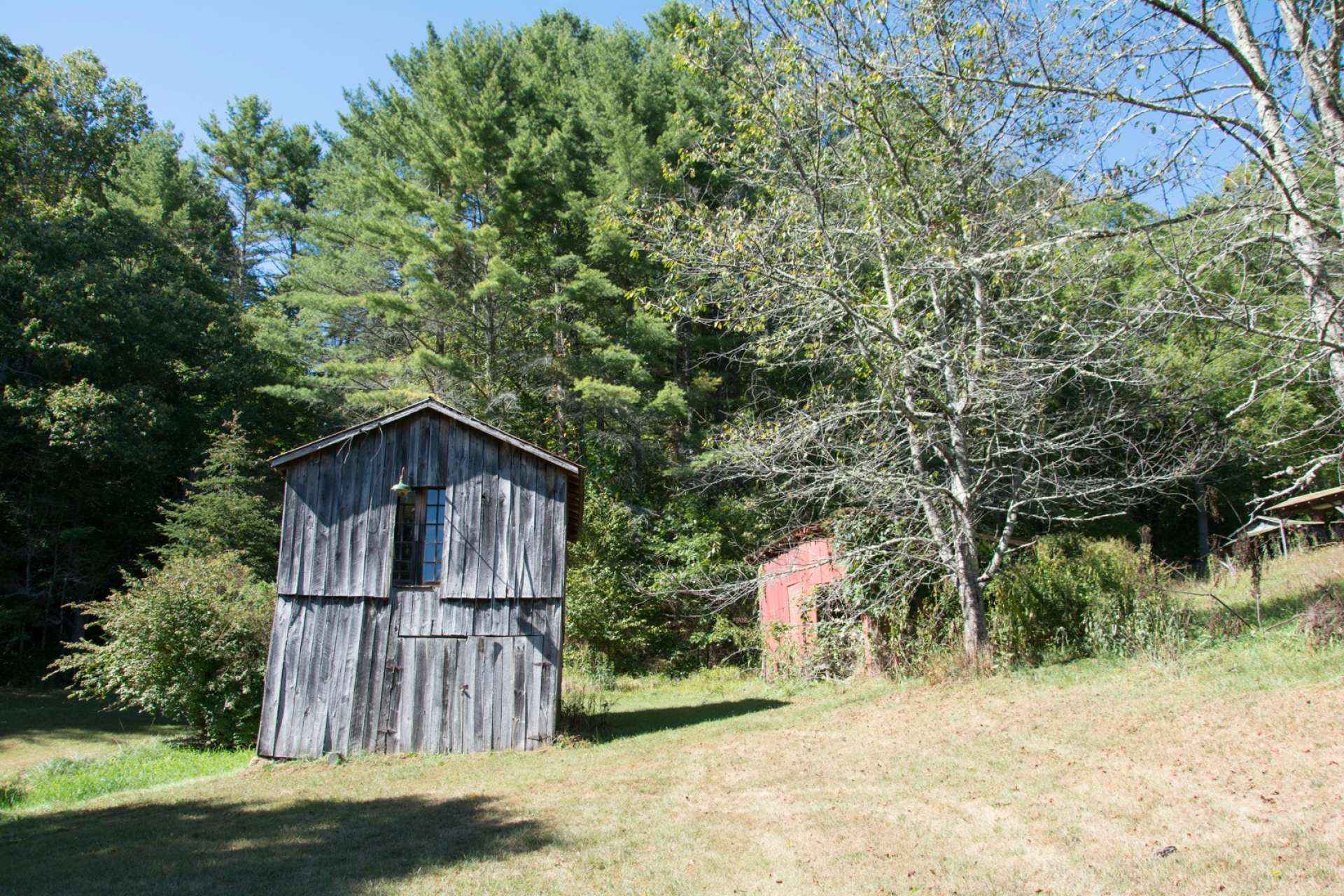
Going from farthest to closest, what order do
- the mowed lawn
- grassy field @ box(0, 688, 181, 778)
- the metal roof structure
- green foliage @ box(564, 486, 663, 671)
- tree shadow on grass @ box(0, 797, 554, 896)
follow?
1. green foliage @ box(564, 486, 663, 671)
2. the metal roof structure
3. grassy field @ box(0, 688, 181, 778)
4. tree shadow on grass @ box(0, 797, 554, 896)
5. the mowed lawn

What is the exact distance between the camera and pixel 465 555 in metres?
13.0

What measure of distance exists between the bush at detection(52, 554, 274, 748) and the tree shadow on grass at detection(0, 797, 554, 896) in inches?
190

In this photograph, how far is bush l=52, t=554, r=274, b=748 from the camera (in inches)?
558

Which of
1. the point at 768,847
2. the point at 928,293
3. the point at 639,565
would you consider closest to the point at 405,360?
the point at 639,565

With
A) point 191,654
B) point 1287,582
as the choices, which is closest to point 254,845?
point 191,654

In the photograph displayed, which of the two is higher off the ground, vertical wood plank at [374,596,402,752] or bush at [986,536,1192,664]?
bush at [986,536,1192,664]

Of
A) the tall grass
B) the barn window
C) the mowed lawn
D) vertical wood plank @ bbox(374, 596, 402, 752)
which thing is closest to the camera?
the mowed lawn

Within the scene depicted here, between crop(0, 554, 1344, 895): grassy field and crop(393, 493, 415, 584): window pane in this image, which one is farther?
crop(393, 493, 415, 584): window pane

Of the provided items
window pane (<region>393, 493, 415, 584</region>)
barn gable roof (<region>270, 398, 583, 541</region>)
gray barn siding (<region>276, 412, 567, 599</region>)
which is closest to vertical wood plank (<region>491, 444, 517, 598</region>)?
gray barn siding (<region>276, 412, 567, 599</region>)

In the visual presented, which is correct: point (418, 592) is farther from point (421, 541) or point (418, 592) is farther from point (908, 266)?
point (908, 266)

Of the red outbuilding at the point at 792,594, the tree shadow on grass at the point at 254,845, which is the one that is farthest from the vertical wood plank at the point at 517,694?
the red outbuilding at the point at 792,594

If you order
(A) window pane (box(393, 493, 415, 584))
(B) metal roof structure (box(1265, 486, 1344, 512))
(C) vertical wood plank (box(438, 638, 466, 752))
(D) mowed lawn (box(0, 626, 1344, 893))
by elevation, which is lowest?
(D) mowed lawn (box(0, 626, 1344, 893))

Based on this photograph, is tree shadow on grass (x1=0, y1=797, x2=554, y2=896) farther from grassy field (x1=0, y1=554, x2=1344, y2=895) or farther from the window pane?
the window pane

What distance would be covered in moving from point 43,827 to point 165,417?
746 inches
